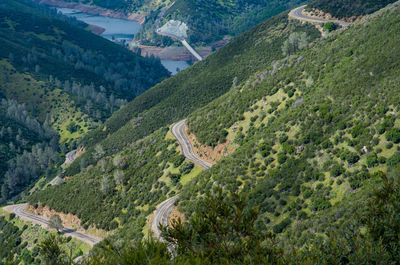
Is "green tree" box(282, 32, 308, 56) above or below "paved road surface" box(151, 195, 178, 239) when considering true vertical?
above

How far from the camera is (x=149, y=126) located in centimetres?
13162

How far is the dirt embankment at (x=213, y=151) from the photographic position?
7318 centimetres

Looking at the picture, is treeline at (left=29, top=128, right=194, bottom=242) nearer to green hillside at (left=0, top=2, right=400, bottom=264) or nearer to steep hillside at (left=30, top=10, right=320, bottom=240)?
steep hillside at (left=30, top=10, right=320, bottom=240)

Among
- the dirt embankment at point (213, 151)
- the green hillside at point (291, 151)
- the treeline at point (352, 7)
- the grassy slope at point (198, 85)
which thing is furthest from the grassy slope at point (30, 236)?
the treeline at point (352, 7)

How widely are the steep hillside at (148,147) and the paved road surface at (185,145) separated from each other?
76.9 inches

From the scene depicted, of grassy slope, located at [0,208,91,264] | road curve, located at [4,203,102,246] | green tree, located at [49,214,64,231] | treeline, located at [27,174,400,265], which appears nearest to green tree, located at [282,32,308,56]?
road curve, located at [4,203,102,246]

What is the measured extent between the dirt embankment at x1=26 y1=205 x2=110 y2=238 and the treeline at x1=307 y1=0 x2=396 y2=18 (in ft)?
385

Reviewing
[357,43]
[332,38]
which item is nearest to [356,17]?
[332,38]

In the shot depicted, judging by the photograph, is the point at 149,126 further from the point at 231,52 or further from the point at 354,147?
the point at 354,147

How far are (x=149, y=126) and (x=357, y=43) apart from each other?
269 ft

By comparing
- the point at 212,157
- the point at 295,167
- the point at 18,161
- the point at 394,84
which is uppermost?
the point at 394,84

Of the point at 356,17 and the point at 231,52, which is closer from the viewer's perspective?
the point at 356,17

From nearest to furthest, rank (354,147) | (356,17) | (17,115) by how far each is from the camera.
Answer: (354,147) < (356,17) < (17,115)

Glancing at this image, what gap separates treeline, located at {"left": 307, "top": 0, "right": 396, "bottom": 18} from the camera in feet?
421
